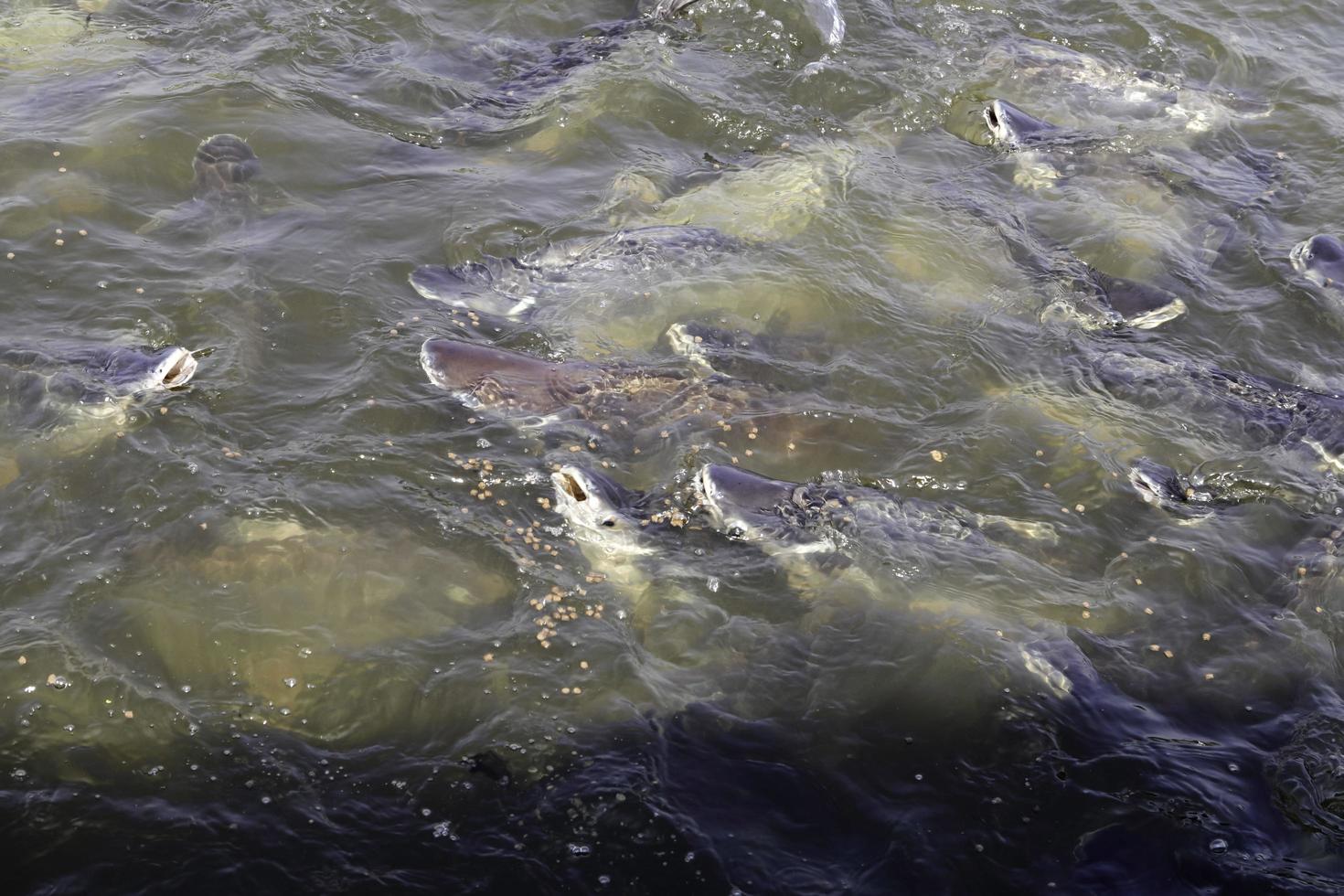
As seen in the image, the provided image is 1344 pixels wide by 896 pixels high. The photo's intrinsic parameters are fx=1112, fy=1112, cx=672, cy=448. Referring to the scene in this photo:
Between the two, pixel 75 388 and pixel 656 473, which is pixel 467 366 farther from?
pixel 75 388

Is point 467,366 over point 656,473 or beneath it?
over

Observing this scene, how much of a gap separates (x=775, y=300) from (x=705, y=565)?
2.50 m

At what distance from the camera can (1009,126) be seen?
9164 millimetres

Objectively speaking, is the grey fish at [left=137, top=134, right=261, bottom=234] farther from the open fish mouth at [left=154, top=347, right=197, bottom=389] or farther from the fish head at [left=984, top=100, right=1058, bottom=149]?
the fish head at [left=984, top=100, right=1058, bottom=149]

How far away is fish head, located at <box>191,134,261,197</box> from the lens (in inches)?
303

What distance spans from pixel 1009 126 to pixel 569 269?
4.11 m

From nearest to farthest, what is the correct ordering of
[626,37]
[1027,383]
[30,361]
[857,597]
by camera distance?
[857,597] → [30,361] → [1027,383] → [626,37]

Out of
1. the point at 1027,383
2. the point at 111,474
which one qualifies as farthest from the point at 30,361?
the point at 1027,383

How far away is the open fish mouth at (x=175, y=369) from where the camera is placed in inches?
238

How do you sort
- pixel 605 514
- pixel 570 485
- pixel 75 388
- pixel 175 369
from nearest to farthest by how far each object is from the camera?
pixel 605 514 → pixel 570 485 → pixel 75 388 → pixel 175 369

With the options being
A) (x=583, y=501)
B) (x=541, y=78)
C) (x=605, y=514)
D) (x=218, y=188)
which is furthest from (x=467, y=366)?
(x=541, y=78)

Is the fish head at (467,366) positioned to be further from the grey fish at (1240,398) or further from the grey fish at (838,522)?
the grey fish at (1240,398)

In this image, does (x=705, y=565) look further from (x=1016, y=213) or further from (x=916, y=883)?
(x=1016, y=213)

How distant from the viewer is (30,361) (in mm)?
6195
